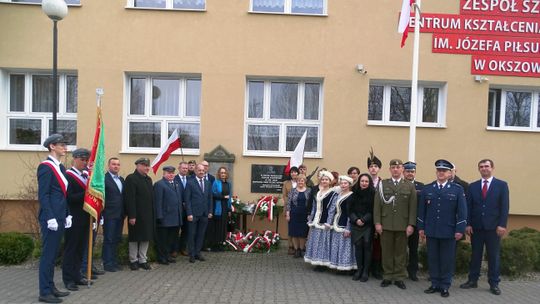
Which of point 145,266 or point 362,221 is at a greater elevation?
point 362,221

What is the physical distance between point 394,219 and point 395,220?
2cm

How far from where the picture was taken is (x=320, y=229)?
24.8 feet

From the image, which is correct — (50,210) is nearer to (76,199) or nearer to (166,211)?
(76,199)

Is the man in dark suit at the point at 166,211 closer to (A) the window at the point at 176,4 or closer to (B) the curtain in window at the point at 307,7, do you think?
(A) the window at the point at 176,4

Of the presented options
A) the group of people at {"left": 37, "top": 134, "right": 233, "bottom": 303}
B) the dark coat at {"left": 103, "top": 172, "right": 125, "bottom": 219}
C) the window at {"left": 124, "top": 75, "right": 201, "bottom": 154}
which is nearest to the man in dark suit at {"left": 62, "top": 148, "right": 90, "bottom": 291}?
the group of people at {"left": 37, "top": 134, "right": 233, "bottom": 303}

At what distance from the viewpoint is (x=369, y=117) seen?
10844 mm

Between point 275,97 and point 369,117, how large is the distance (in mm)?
2387

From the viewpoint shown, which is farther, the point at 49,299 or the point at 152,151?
the point at 152,151

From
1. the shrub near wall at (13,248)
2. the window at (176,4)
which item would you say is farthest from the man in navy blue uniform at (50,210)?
the window at (176,4)

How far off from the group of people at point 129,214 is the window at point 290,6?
169 inches

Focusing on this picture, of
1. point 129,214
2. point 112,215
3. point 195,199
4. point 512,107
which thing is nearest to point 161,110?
point 195,199

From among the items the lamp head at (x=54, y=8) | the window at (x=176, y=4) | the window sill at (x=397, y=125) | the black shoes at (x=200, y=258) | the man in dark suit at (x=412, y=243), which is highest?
the window at (x=176, y=4)

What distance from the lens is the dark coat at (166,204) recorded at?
7.76 m

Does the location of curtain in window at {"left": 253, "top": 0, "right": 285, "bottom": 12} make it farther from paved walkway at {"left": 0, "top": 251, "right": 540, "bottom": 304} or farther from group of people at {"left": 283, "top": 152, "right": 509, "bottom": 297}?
paved walkway at {"left": 0, "top": 251, "right": 540, "bottom": 304}
